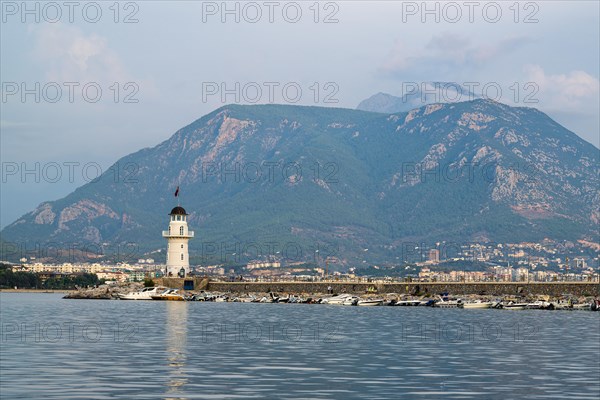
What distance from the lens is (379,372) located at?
46.2 meters

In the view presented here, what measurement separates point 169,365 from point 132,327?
102 feet

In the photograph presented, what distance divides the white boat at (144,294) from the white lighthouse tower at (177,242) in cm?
596

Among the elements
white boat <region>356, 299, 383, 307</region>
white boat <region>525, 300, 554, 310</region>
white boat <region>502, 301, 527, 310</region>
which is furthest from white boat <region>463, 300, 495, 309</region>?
white boat <region>356, 299, 383, 307</region>

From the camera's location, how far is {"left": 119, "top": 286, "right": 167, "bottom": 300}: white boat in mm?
162137

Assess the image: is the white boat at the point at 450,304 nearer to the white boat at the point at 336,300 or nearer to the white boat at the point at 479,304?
the white boat at the point at 479,304

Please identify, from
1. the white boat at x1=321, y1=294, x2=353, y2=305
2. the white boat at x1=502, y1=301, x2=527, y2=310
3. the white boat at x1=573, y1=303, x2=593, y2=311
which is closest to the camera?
the white boat at x1=573, y1=303, x2=593, y2=311

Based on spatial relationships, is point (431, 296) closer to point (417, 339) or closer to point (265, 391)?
point (417, 339)

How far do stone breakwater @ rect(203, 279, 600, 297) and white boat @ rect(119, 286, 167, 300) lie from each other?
23.0 feet

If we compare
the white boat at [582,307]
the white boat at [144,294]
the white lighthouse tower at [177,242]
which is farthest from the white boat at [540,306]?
the white lighthouse tower at [177,242]

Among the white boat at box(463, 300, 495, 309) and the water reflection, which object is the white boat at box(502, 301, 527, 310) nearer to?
the white boat at box(463, 300, 495, 309)

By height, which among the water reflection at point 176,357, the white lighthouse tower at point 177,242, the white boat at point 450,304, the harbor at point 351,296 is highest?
the white lighthouse tower at point 177,242

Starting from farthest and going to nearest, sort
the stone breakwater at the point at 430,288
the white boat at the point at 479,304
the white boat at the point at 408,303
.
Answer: the stone breakwater at the point at 430,288
the white boat at the point at 408,303
the white boat at the point at 479,304

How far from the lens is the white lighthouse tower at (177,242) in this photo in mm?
170000

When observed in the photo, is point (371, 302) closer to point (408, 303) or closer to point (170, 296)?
point (408, 303)
